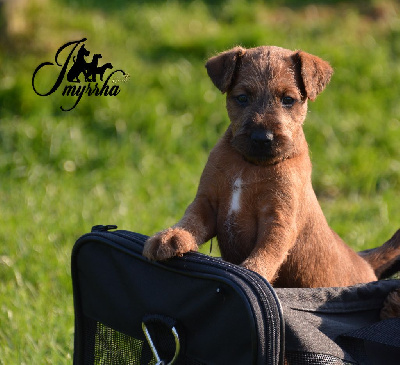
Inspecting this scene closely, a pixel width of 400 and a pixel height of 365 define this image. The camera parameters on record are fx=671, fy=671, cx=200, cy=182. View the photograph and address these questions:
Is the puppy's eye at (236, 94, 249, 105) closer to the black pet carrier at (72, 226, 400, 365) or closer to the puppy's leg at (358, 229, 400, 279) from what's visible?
the black pet carrier at (72, 226, 400, 365)

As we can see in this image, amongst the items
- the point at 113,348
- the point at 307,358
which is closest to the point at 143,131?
the point at 113,348

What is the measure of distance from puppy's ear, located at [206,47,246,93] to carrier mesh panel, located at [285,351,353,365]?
100 cm

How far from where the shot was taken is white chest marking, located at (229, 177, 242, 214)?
2449 mm

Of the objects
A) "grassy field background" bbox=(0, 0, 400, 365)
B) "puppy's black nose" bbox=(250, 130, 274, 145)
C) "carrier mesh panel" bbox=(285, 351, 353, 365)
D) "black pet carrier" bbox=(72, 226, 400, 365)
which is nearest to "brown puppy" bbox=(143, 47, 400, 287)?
"puppy's black nose" bbox=(250, 130, 274, 145)

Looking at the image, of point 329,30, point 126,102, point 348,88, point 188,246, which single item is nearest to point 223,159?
point 188,246

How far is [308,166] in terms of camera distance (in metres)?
2.58

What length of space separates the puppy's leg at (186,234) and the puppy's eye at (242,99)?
0.38 m

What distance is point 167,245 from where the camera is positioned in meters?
2.21

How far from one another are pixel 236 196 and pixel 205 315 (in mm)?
512

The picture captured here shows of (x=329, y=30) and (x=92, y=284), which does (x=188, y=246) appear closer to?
(x=92, y=284)

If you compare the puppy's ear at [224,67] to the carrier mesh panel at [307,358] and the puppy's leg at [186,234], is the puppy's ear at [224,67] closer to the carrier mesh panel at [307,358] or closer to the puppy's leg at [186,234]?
the puppy's leg at [186,234]

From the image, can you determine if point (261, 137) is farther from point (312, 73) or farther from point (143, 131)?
point (143, 131)

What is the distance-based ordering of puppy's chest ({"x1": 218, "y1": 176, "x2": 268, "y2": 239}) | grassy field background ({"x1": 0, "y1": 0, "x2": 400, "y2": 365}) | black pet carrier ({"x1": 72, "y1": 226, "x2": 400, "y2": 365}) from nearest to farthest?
black pet carrier ({"x1": 72, "y1": 226, "x2": 400, "y2": 365}), puppy's chest ({"x1": 218, "y1": 176, "x2": 268, "y2": 239}), grassy field background ({"x1": 0, "y1": 0, "x2": 400, "y2": 365})

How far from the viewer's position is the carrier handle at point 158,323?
2.15m
